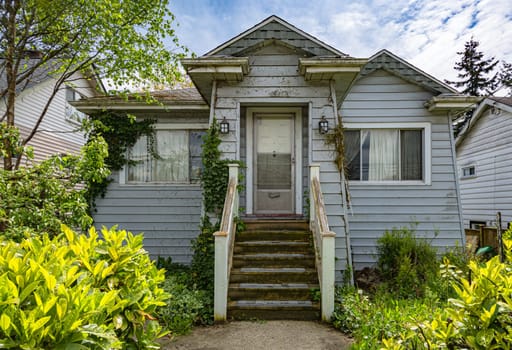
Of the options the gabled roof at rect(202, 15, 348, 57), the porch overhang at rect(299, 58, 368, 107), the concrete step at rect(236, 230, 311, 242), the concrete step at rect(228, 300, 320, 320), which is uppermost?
the gabled roof at rect(202, 15, 348, 57)

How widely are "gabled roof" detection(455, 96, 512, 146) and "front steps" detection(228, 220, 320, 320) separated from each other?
9.14 meters

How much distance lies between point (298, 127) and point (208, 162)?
2.27 m

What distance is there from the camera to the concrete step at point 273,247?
5613 millimetres

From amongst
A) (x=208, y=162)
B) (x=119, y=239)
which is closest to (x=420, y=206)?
(x=208, y=162)

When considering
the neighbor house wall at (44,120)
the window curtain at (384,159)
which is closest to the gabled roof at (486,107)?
the window curtain at (384,159)

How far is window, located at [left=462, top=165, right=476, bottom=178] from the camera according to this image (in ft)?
42.1

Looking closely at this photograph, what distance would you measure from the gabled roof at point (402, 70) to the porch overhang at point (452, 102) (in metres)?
0.33

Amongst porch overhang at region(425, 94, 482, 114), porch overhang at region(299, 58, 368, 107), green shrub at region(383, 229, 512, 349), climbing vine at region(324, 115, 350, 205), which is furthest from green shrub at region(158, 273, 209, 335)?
porch overhang at region(425, 94, 482, 114)

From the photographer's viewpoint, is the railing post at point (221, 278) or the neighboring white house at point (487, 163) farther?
the neighboring white house at point (487, 163)

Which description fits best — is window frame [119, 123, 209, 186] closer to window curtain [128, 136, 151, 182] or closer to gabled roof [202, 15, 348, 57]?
window curtain [128, 136, 151, 182]

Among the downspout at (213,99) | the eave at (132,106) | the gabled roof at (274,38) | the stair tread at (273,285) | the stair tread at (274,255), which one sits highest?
the gabled roof at (274,38)

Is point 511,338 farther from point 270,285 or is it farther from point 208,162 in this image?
point 208,162

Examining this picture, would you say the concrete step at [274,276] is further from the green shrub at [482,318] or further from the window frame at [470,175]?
the window frame at [470,175]

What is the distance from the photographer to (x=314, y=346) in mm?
3758
